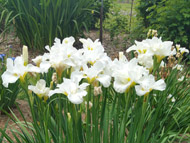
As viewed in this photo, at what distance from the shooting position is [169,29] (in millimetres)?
4605

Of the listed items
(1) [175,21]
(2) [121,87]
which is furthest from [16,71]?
(1) [175,21]

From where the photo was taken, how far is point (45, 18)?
4.36m

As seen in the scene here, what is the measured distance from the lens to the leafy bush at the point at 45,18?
4.31 metres

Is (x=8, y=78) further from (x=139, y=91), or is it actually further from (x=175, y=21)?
(x=175, y=21)

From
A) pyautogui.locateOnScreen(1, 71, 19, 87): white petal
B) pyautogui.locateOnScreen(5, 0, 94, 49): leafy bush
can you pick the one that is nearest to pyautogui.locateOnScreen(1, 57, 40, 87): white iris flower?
pyautogui.locateOnScreen(1, 71, 19, 87): white petal

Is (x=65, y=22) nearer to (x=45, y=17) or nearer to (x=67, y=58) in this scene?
(x=45, y=17)

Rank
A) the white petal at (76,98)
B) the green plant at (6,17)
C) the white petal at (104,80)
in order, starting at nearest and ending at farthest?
the white petal at (76,98) → the white petal at (104,80) → the green plant at (6,17)

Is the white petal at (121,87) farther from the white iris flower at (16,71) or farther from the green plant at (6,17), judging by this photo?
the green plant at (6,17)

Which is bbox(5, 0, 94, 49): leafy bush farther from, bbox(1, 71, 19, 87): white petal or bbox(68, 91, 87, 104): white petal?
bbox(68, 91, 87, 104): white petal

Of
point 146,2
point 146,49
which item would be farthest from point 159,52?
point 146,2

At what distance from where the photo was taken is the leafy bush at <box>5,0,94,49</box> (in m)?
4.31

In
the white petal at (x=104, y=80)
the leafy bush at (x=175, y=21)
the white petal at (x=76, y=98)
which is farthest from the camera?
the leafy bush at (x=175, y=21)

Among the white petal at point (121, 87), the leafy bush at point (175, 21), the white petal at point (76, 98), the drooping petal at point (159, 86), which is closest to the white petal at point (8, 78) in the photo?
the white petal at point (76, 98)

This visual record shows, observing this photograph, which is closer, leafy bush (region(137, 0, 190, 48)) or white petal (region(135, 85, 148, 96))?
white petal (region(135, 85, 148, 96))
